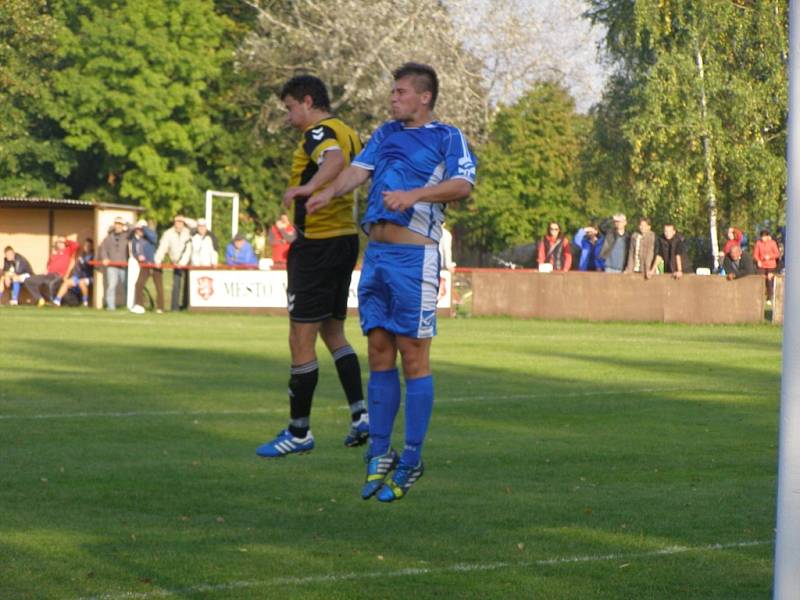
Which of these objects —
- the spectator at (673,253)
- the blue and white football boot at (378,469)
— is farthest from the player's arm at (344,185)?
the spectator at (673,253)

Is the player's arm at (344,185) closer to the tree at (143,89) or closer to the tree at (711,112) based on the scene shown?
the tree at (711,112)

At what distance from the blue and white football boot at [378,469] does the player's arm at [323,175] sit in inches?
62.9

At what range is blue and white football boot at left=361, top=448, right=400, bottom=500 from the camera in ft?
29.3

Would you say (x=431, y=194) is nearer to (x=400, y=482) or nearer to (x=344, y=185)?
(x=344, y=185)

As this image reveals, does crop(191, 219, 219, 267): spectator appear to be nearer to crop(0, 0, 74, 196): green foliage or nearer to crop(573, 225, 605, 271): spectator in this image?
crop(573, 225, 605, 271): spectator

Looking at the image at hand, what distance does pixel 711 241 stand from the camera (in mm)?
50719

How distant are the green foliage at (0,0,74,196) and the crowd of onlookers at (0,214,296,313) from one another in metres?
27.6

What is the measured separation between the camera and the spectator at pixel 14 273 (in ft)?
133

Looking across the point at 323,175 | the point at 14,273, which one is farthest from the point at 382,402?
the point at 14,273

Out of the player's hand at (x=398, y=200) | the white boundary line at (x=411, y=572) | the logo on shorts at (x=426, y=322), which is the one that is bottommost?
the white boundary line at (x=411, y=572)

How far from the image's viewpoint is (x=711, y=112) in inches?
1898

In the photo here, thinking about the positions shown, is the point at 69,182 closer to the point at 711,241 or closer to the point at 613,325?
the point at 711,241

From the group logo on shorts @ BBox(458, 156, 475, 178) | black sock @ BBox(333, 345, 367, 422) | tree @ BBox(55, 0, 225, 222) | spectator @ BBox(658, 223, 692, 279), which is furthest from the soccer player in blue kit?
tree @ BBox(55, 0, 225, 222)

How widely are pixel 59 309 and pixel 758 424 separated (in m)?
25.9
